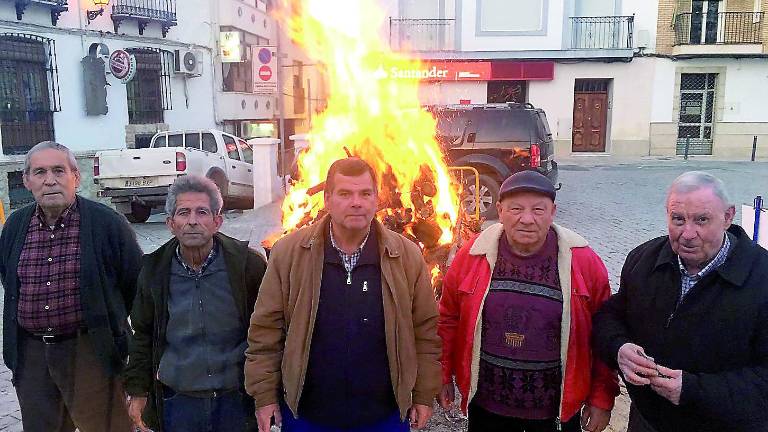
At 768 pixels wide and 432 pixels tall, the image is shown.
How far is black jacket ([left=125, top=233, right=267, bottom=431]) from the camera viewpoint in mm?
2873

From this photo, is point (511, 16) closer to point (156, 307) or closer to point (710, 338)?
point (710, 338)

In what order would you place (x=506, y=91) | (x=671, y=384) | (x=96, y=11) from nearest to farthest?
(x=671, y=384)
(x=96, y=11)
(x=506, y=91)

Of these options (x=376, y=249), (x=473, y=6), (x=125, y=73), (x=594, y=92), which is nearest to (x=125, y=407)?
(x=376, y=249)

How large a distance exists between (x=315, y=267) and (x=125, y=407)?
1.68 m

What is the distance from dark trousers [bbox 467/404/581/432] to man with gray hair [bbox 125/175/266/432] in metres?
1.18

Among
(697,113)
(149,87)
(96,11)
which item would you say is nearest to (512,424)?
(96,11)

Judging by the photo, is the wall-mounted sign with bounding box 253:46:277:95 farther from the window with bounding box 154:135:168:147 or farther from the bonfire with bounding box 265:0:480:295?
the bonfire with bounding box 265:0:480:295

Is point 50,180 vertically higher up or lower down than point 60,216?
higher up

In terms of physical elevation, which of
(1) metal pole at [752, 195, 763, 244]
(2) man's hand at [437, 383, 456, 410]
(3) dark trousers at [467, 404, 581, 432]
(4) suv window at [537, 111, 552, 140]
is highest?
(4) suv window at [537, 111, 552, 140]

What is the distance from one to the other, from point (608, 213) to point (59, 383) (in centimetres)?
1130

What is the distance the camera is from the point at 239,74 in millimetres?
23656

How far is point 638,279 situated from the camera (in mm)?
2654

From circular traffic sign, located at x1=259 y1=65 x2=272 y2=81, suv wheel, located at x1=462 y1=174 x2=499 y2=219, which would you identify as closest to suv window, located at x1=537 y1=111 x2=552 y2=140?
suv wheel, located at x1=462 y1=174 x2=499 y2=219

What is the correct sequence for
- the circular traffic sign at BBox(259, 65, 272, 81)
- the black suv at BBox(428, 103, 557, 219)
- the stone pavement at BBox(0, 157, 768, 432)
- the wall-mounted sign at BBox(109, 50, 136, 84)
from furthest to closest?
the circular traffic sign at BBox(259, 65, 272, 81) < the wall-mounted sign at BBox(109, 50, 136, 84) < the black suv at BBox(428, 103, 557, 219) < the stone pavement at BBox(0, 157, 768, 432)
